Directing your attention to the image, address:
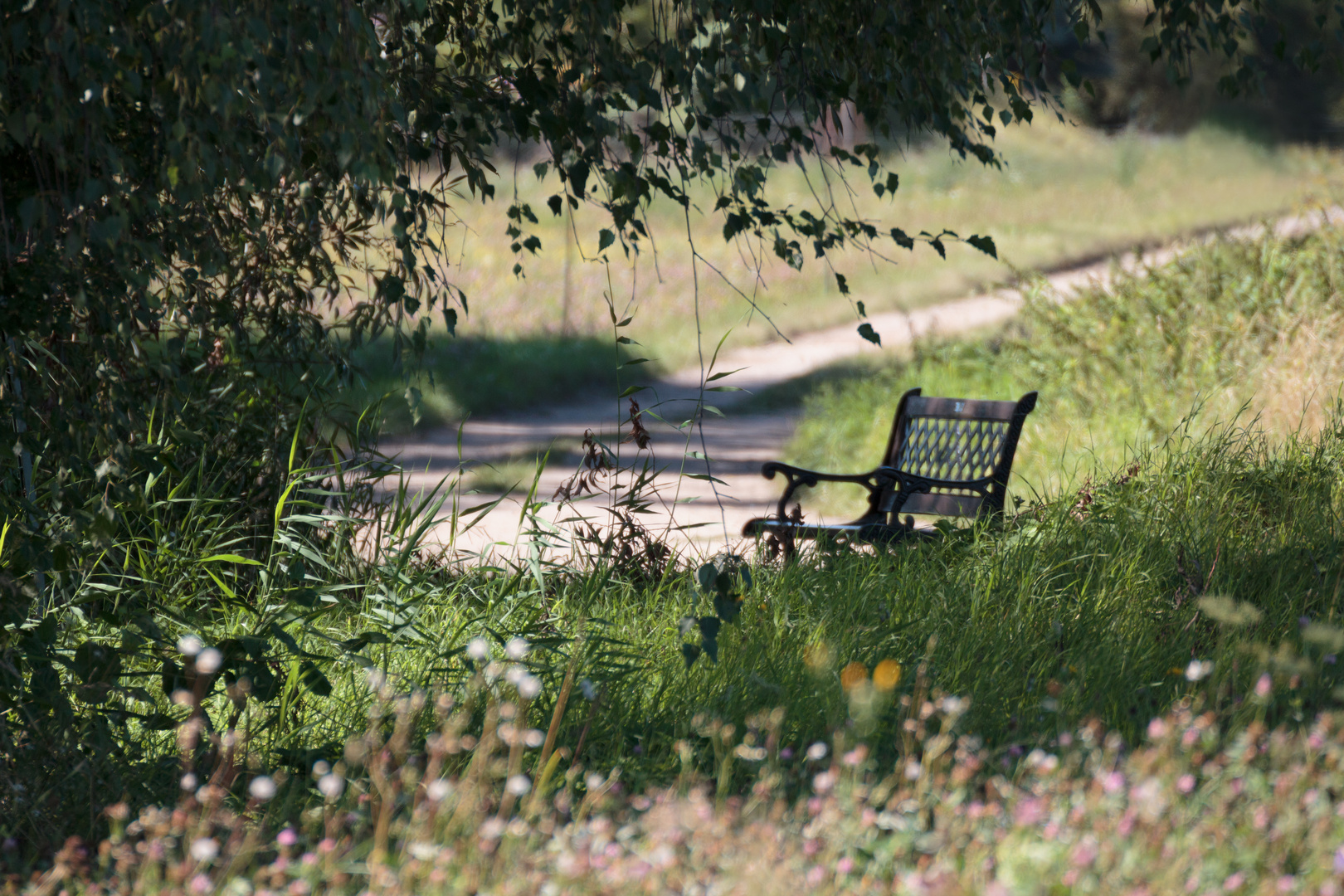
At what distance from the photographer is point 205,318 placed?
3.41 m

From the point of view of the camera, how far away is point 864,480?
536 cm

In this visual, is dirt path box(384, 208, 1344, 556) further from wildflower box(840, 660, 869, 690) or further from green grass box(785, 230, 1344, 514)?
wildflower box(840, 660, 869, 690)

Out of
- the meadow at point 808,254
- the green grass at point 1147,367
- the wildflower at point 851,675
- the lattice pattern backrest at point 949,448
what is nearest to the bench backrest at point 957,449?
the lattice pattern backrest at point 949,448

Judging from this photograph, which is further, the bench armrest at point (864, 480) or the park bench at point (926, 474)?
the bench armrest at point (864, 480)

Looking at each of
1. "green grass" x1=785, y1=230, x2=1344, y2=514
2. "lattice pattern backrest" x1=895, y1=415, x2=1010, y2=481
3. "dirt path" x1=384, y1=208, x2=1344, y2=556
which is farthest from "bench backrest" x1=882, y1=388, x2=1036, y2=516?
"dirt path" x1=384, y1=208, x2=1344, y2=556

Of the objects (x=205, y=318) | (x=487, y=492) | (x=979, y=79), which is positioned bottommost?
(x=487, y=492)

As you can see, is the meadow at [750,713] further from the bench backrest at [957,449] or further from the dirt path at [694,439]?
the dirt path at [694,439]

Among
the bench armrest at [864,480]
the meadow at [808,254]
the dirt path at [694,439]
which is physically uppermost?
the meadow at [808,254]

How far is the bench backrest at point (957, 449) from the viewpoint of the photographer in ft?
16.5

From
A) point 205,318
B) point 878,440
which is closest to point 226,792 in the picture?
point 205,318

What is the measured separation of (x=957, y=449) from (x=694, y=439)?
15.8 feet

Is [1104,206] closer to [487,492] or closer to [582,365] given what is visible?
[582,365]

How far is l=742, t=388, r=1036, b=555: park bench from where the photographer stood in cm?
488

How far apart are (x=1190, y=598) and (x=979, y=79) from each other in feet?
5.71
